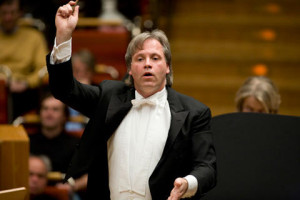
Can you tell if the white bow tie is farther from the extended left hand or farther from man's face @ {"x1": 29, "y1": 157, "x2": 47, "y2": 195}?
man's face @ {"x1": 29, "y1": 157, "x2": 47, "y2": 195}

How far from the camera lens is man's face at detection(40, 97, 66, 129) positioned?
145 inches

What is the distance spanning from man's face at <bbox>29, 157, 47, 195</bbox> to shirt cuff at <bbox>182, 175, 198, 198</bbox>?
4.82 feet

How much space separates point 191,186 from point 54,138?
1.97 meters

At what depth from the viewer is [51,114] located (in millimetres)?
3684

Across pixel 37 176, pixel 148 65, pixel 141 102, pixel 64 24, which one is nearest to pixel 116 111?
pixel 141 102

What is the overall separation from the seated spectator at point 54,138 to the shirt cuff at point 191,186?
72.0 inches

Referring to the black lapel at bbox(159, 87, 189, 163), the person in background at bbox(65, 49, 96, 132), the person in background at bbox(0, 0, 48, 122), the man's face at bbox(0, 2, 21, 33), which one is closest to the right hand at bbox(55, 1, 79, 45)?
the black lapel at bbox(159, 87, 189, 163)

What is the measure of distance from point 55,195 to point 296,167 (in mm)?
1398

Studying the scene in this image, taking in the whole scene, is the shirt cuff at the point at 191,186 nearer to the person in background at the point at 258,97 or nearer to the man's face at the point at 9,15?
the person in background at the point at 258,97

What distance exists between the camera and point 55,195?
10.4 feet

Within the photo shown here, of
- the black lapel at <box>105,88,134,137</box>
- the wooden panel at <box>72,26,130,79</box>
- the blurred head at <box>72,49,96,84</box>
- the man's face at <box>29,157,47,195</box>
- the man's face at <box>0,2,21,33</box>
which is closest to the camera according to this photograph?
the black lapel at <box>105,88,134,137</box>

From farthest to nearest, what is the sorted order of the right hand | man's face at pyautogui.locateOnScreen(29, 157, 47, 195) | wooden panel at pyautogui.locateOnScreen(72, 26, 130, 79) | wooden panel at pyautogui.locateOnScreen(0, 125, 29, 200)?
wooden panel at pyautogui.locateOnScreen(72, 26, 130, 79), man's face at pyautogui.locateOnScreen(29, 157, 47, 195), wooden panel at pyautogui.locateOnScreen(0, 125, 29, 200), the right hand

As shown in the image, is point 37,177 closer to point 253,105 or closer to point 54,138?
point 54,138

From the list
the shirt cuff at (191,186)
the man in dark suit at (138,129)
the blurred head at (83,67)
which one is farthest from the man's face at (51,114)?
the shirt cuff at (191,186)
